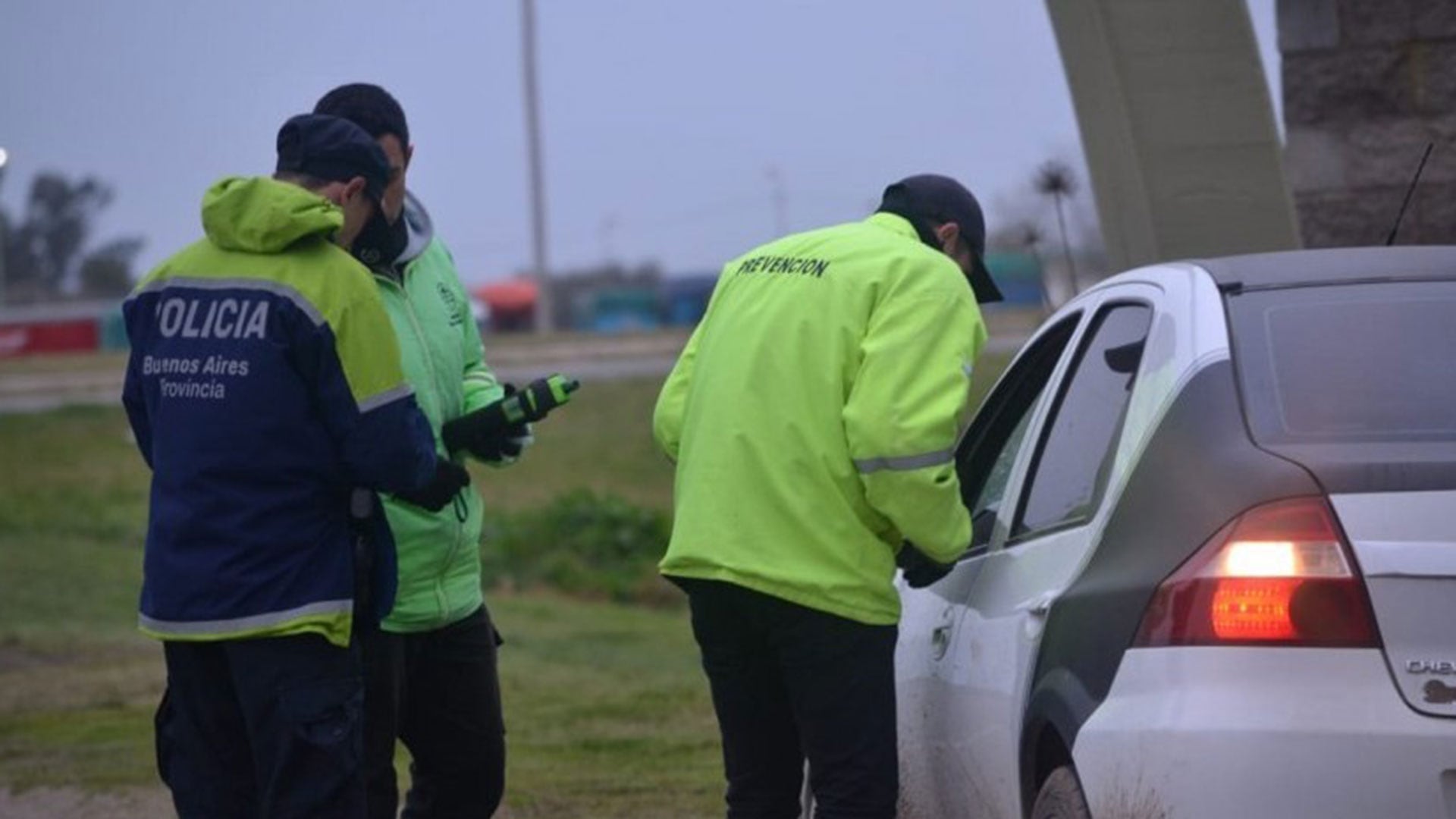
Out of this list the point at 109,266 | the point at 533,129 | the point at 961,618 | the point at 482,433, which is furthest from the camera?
the point at 109,266

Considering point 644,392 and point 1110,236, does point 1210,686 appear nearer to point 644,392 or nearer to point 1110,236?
point 1110,236

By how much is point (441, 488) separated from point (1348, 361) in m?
1.90

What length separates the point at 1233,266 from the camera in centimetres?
→ 484

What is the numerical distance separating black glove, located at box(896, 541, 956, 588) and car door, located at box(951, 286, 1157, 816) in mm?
128

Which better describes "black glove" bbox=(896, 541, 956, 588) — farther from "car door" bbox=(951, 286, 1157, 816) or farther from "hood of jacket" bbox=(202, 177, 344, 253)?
"hood of jacket" bbox=(202, 177, 344, 253)

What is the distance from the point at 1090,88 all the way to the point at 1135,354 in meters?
4.72

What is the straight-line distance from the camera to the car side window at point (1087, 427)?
471 cm

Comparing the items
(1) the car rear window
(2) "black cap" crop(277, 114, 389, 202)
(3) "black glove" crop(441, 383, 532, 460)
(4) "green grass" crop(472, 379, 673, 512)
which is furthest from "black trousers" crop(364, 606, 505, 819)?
(4) "green grass" crop(472, 379, 673, 512)

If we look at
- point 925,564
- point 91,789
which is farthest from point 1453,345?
point 91,789

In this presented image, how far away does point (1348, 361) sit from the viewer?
14.4ft

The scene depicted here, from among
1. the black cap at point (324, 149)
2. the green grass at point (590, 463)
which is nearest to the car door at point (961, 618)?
the black cap at point (324, 149)

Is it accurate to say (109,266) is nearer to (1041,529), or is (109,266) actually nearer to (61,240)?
(61,240)

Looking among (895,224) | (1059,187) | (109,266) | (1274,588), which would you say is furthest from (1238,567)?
(109,266)

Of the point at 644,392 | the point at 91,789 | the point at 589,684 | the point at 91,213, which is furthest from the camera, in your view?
the point at 91,213
